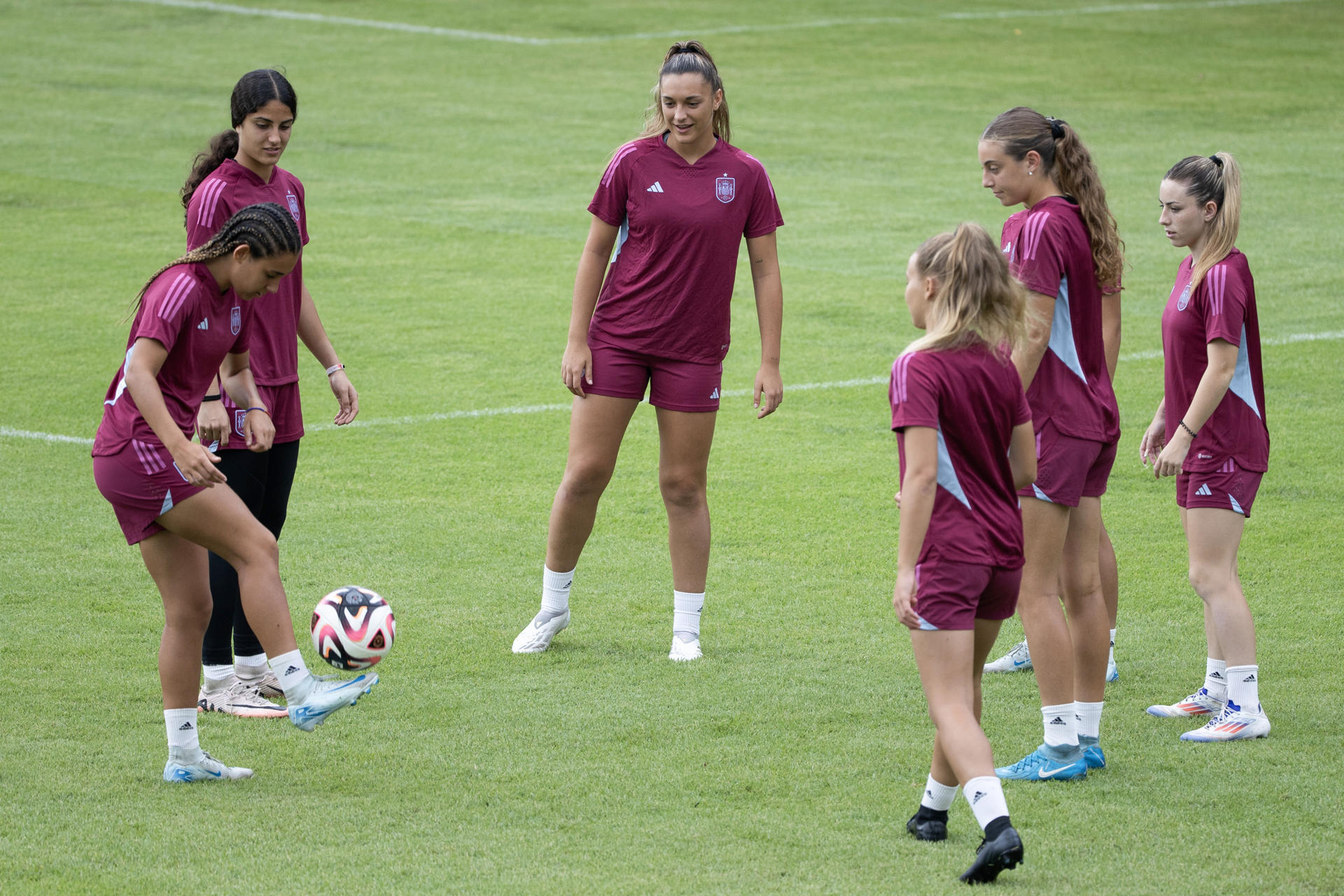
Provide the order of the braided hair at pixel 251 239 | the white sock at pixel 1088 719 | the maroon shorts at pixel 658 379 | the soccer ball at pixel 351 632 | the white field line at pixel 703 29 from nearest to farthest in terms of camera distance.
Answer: the braided hair at pixel 251 239 → the soccer ball at pixel 351 632 → the white sock at pixel 1088 719 → the maroon shorts at pixel 658 379 → the white field line at pixel 703 29

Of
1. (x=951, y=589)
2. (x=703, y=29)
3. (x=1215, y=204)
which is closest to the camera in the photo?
(x=951, y=589)

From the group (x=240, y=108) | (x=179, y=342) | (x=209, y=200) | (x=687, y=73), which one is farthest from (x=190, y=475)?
(x=687, y=73)

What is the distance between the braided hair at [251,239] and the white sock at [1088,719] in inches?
118

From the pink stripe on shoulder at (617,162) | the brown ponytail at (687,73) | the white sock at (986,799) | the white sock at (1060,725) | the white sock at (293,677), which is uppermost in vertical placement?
the brown ponytail at (687,73)

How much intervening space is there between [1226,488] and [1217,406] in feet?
0.96

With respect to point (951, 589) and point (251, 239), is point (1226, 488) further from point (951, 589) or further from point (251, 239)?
point (251, 239)

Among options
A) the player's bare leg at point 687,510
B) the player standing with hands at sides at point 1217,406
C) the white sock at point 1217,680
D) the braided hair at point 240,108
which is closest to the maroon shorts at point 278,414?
the braided hair at point 240,108

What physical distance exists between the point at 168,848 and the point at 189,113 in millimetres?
21667

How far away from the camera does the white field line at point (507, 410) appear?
401 inches

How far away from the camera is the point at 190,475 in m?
4.87

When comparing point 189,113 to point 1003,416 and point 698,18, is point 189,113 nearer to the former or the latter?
point 698,18

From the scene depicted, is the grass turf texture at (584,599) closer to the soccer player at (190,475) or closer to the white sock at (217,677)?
the white sock at (217,677)

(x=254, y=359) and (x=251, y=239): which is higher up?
(x=251, y=239)

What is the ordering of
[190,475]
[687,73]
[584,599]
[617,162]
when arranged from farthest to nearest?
[584,599] → [617,162] → [687,73] → [190,475]
